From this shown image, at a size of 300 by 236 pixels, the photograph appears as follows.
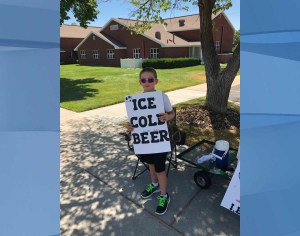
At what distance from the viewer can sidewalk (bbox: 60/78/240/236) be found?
3328mm

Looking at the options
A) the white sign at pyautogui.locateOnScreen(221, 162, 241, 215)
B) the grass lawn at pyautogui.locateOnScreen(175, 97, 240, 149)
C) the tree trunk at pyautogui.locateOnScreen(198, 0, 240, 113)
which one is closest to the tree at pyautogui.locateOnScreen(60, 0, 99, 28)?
the tree trunk at pyautogui.locateOnScreen(198, 0, 240, 113)

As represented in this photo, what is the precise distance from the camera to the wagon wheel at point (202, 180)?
159 inches

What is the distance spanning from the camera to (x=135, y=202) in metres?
3.87

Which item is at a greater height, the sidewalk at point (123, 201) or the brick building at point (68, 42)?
the brick building at point (68, 42)

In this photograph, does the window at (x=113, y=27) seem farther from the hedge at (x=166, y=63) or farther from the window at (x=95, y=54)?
the hedge at (x=166, y=63)

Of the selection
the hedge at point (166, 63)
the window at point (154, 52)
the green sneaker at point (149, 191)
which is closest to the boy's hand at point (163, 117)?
the green sneaker at point (149, 191)

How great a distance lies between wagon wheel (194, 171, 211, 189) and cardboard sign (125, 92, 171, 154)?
3.28 feet

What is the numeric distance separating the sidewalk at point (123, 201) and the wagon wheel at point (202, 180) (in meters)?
0.08

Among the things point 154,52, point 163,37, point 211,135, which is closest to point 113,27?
point 163,37

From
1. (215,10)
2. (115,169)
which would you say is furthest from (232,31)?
(115,169)

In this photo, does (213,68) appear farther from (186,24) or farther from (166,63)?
(186,24)
